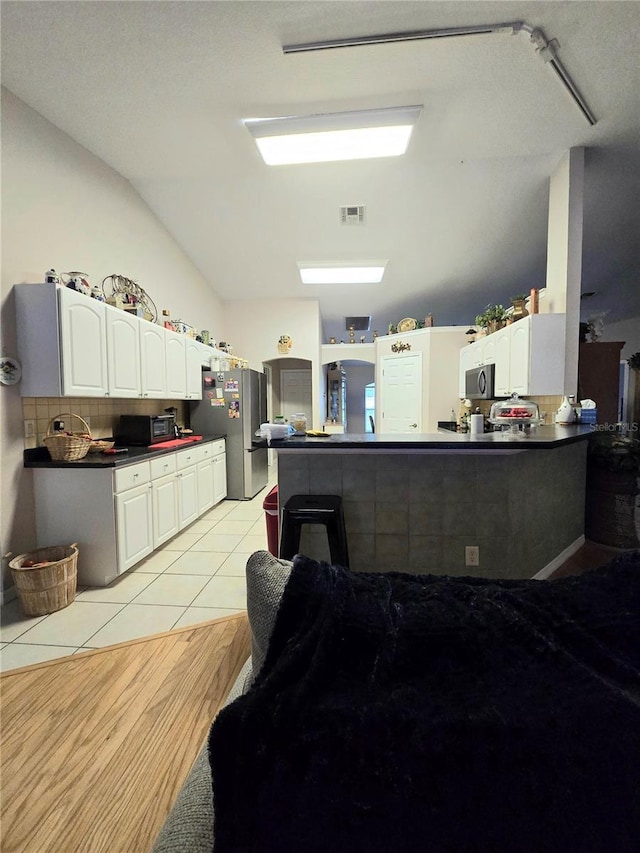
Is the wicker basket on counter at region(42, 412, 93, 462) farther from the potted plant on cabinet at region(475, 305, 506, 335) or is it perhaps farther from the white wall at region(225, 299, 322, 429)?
the potted plant on cabinet at region(475, 305, 506, 335)

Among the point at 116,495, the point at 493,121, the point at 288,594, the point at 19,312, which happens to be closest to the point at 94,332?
the point at 19,312

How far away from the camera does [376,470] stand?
6.85 feet

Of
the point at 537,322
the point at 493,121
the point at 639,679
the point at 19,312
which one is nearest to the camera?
the point at 639,679

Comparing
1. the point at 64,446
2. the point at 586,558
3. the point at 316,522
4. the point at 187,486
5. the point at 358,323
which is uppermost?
the point at 358,323

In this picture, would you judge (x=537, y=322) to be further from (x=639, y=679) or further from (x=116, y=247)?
(x=116, y=247)

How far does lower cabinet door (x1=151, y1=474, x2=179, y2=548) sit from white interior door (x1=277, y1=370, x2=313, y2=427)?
13.5 ft

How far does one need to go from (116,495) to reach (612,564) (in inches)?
109

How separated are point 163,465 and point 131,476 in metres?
0.45

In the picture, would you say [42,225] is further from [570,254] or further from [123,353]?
[570,254]

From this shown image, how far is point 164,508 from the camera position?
312 centimetres

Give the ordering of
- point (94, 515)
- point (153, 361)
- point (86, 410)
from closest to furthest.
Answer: point (94, 515) → point (86, 410) → point (153, 361)

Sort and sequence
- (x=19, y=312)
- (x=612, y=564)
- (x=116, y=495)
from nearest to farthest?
1. (x=612, y=564)
2. (x=19, y=312)
3. (x=116, y=495)

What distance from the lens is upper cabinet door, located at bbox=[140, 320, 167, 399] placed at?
3.27m

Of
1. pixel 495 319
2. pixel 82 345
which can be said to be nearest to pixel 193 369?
pixel 82 345
